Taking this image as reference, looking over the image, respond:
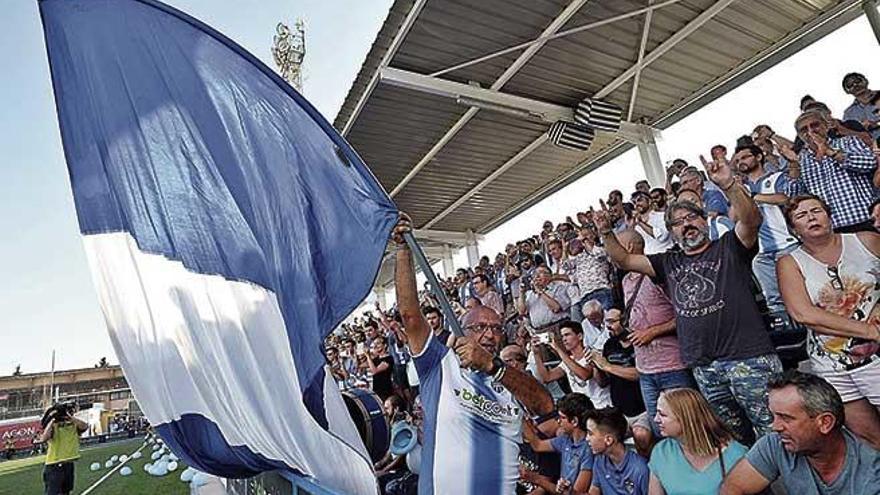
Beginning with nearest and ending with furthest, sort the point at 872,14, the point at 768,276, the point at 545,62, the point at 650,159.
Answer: the point at 768,276 < the point at 872,14 < the point at 545,62 < the point at 650,159

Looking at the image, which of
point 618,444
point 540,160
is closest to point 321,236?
point 618,444

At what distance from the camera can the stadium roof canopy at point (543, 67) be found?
7.15 meters

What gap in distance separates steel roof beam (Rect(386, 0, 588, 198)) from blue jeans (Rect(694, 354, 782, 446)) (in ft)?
17.0

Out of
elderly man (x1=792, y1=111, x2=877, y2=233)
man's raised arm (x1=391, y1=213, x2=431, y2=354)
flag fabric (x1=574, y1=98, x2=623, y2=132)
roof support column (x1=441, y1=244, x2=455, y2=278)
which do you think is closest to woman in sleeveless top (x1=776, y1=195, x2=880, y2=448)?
elderly man (x1=792, y1=111, x2=877, y2=233)

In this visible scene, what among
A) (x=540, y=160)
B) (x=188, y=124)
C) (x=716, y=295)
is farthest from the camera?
(x=540, y=160)

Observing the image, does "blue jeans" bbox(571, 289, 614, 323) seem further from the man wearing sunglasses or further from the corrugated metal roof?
the corrugated metal roof

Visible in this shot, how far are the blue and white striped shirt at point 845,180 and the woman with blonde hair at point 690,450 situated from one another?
62.0 inches

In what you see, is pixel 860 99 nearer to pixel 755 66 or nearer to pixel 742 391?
pixel 742 391

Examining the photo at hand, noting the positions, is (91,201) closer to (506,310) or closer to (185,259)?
(185,259)

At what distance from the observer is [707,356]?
3252 millimetres

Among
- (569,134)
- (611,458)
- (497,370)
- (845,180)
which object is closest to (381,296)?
(569,134)

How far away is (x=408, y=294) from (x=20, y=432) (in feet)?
123

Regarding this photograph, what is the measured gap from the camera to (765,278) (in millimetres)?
3676

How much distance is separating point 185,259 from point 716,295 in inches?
116
